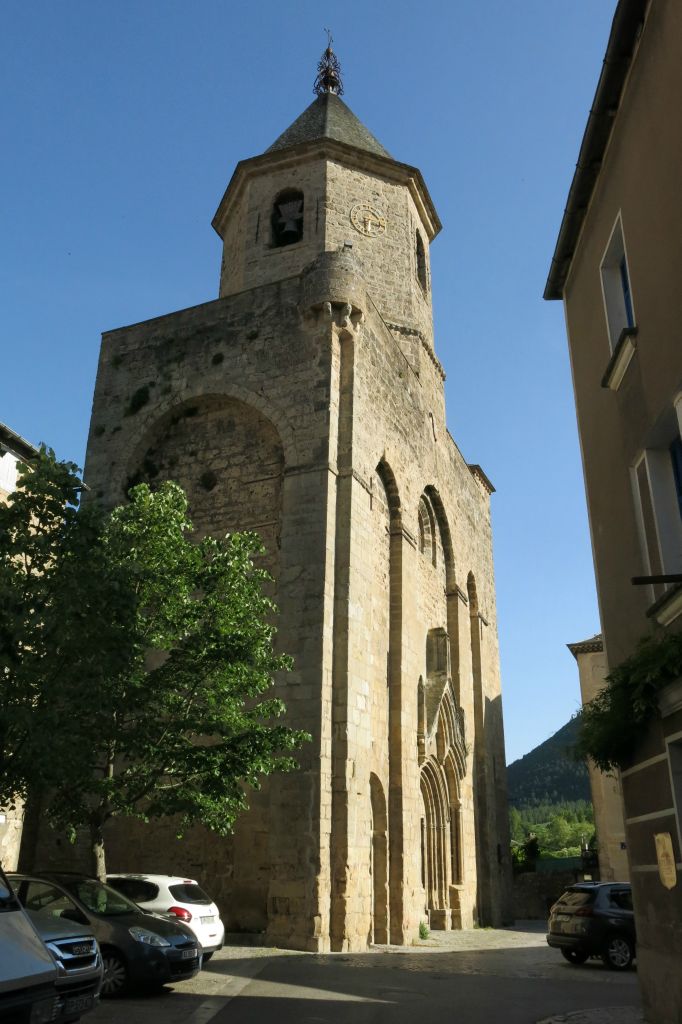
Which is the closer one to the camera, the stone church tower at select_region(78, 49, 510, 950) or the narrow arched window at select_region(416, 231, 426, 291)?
the stone church tower at select_region(78, 49, 510, 950)

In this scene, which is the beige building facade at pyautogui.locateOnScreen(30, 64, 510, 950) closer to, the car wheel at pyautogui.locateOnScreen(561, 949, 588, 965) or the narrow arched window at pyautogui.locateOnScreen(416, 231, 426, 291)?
the narrow arched window at pyautogui.locateOnScreen(416, 231, 426, 291)

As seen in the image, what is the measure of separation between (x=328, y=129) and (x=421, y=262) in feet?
13.6

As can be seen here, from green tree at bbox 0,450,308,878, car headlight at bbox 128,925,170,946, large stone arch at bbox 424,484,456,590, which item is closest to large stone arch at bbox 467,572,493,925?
large stone arch at bbox 424,484,456,590

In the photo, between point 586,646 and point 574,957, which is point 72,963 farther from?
point 586,646

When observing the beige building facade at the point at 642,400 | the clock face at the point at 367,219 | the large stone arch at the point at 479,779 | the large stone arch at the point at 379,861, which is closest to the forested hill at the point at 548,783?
the large stone arch at the point at 479,779

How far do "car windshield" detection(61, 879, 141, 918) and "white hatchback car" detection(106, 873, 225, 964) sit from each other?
0.73 meters

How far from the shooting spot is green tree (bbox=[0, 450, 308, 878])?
9.10 meters

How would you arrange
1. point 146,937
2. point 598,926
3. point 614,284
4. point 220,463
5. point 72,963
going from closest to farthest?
point 72,963 → point 146,937 → point 614,284 → point 598,926 → point 220,463

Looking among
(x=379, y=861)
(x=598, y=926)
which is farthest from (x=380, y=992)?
(x=379, y=861)

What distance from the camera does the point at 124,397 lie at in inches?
696

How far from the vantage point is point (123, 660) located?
957 cm

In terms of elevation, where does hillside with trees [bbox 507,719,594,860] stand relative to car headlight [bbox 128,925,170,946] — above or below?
above

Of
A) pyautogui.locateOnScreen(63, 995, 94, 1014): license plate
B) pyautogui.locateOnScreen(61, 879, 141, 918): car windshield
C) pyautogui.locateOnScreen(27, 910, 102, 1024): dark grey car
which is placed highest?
pyautogui.locateOnScreen(61, 879, 141, 918): car windshield

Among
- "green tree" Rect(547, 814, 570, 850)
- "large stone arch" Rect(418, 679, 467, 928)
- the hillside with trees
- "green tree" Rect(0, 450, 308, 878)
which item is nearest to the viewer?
"green tree" Rect(0, 450, 308, 878)
